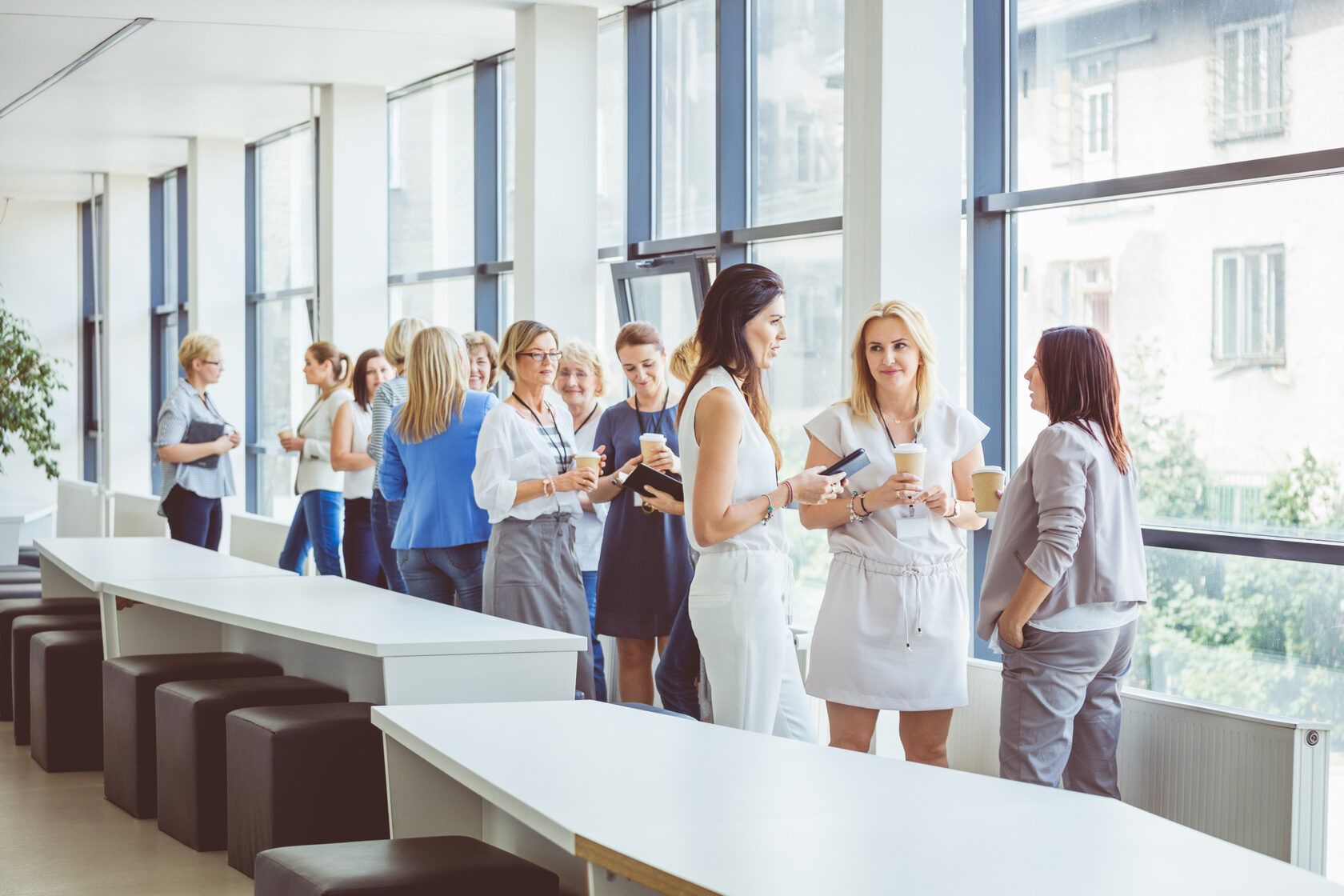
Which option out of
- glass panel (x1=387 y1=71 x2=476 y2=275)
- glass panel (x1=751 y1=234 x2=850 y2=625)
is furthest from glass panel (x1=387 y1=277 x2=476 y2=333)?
glass panel (x1=751 y1=234 x2=850 y2=625)

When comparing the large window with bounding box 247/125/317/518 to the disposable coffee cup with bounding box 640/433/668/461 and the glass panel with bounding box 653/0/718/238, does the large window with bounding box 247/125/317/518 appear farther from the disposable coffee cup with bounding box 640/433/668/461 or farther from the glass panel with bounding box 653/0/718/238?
the disposable coffee cup with bounding box 640/433/668/461

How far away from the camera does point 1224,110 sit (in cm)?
427

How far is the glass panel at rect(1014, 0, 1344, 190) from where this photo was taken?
404 centimetres

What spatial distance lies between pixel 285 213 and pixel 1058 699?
906 centimetres

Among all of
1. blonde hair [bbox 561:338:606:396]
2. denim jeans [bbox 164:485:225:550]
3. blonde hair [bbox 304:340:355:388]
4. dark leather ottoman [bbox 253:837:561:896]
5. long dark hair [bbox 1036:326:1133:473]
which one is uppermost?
blonde hair [bbox 304:340:355:388]

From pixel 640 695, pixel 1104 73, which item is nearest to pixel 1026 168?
pixel 1104 73

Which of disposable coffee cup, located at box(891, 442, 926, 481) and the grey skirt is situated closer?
disposable coffee cup, located at box(891, 442, 926, 481)

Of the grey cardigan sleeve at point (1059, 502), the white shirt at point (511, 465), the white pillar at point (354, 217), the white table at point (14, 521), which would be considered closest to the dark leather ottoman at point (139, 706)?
the white shirt at point (511, 465)

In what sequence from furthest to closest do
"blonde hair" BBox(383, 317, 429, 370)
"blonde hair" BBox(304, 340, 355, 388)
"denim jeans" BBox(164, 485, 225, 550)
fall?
"denim jeans" BBox(164, 485, 225, 550)
"blonde hair" BBox(304, 340, 355, 388)
"blonde hair" BBox(383, 317, 429, 370)

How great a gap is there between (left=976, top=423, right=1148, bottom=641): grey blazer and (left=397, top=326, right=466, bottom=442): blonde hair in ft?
6.64

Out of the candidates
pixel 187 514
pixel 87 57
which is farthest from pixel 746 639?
pixel 87 57

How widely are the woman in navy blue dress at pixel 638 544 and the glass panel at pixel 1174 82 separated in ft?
5.34

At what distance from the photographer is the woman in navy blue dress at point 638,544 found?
4.33 meters

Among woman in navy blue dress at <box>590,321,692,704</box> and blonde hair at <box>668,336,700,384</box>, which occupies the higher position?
blonde hair at <box>668,336,700,384</box>
